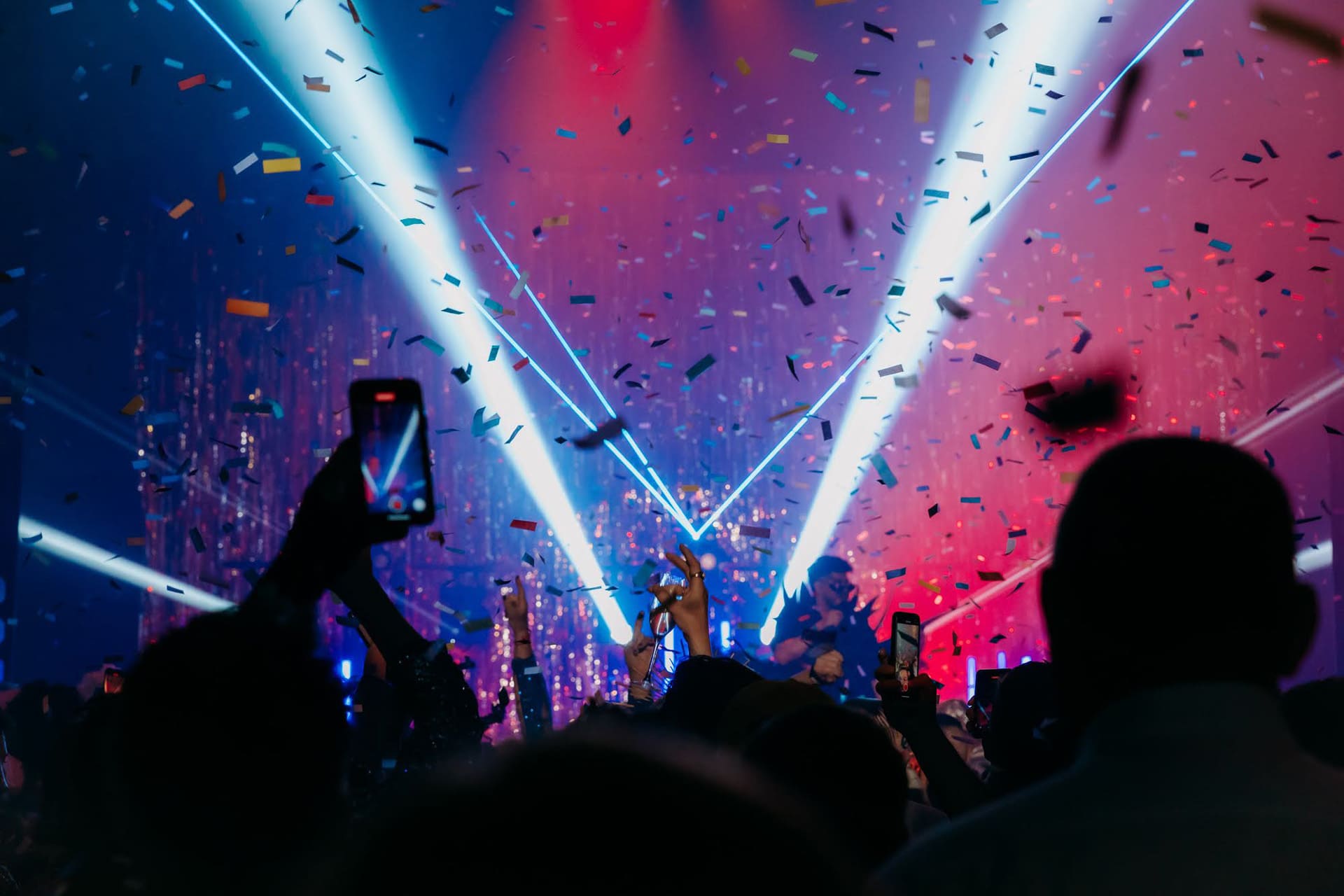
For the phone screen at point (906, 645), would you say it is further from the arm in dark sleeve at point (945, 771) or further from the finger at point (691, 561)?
the arm in dark sleeve at point (945, 771)

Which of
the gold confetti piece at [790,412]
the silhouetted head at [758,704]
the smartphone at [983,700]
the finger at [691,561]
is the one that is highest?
the gold confetti piece at [790,412]

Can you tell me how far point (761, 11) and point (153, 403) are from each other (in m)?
5.14

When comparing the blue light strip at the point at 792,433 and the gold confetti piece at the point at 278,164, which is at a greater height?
the gold confetti piece at the point at 278,164

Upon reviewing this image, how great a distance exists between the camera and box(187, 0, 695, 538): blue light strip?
7.19 meters

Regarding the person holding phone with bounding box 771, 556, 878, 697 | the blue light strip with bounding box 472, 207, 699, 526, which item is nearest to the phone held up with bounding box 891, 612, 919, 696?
→ the person holding phone with bounding box 771, 556, 878, 697

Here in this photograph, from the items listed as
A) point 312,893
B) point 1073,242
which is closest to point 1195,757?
point 312,893

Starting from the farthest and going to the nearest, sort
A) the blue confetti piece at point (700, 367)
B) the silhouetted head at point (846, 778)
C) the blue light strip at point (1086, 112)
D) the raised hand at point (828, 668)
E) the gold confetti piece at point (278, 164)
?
the blue confetti piece at point (700, 367)
the gold confetti piece at point (278, 164)
the blue light strip at point (1086, 112)
the raised hand at point (828, 668)
the silhouetted head at point (846, 778)

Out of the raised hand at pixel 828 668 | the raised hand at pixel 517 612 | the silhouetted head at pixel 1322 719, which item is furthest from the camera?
the raised hand at pixel 828 668

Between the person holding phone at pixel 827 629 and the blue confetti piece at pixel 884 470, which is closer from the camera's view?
the person holding phone at pixel 827 629

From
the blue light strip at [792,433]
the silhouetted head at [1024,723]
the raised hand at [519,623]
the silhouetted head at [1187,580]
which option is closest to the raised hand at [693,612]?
the raised hand at [519,623]

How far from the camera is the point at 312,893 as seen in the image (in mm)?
392

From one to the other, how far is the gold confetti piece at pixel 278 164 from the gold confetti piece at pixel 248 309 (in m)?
0.96

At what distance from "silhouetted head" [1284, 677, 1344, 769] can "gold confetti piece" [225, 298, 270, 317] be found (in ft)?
24.9

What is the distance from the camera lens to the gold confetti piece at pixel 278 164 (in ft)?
25.3
